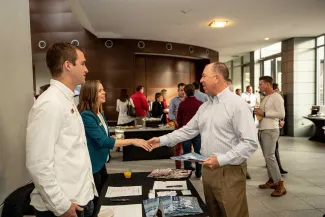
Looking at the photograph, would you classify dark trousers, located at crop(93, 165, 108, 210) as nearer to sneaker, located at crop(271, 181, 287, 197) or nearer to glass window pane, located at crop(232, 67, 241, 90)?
sneaker, located at crop(271, 181, 287, 197)

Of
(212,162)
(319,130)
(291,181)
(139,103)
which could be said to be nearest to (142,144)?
(212,162)

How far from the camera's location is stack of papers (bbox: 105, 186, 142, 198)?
2027 millimetres

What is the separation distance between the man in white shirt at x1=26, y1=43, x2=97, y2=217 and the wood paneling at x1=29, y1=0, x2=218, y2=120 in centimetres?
769

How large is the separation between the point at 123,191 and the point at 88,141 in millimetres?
555

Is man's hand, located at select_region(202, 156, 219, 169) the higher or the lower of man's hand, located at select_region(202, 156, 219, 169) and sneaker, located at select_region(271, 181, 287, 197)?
the higher

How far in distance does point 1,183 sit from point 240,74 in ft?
49.0

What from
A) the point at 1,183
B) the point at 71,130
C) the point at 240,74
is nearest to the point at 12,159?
the point at 1,183

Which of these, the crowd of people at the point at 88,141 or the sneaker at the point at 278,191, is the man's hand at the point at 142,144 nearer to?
the crowd of people at the point at 88,141

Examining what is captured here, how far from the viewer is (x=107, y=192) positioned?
209 centimetres

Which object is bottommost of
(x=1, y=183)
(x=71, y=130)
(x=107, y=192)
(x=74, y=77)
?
(x=107, y=192)

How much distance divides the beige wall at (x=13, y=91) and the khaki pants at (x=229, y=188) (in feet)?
4.43

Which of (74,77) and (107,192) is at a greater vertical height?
(74,77)

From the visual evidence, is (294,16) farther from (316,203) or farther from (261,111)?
(316,203)

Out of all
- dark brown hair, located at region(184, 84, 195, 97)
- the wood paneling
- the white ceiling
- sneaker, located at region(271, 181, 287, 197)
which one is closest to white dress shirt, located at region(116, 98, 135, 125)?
the wood paneling
